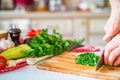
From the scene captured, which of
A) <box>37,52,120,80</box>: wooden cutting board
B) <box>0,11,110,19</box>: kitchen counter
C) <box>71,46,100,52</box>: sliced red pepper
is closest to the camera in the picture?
<box>37,52,120,80</box>: wooden cutting board

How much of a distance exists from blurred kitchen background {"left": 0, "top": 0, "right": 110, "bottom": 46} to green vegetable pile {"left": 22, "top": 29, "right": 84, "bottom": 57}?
Result: 56.1 inches

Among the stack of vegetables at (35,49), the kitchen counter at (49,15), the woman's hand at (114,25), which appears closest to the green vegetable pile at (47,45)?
the stack of vegetables at (35,49)

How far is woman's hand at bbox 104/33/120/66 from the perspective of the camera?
998mm

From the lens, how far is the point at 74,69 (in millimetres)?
970

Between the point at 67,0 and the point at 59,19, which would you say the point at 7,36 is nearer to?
the point at 59,19

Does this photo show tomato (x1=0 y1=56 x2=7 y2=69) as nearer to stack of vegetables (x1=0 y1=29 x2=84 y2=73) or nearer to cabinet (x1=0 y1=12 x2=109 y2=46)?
stack of vegetables (x1=0 y1=29 x2=84 y2=73)

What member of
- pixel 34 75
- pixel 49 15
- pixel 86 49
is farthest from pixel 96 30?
pixel 34 75

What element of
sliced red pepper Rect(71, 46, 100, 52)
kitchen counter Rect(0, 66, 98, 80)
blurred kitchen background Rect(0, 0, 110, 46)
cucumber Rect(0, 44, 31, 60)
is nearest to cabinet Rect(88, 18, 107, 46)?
blurred kitchen background Rect(0, 0, 110, 46)

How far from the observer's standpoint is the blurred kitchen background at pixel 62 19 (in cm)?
267

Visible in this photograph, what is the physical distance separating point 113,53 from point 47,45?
32 centimetres

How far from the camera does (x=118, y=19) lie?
3.40ft

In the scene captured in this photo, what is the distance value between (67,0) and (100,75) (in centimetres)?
223

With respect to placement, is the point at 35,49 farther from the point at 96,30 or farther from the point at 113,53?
the point at 96,30

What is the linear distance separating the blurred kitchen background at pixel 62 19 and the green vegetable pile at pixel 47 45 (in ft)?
4.68
